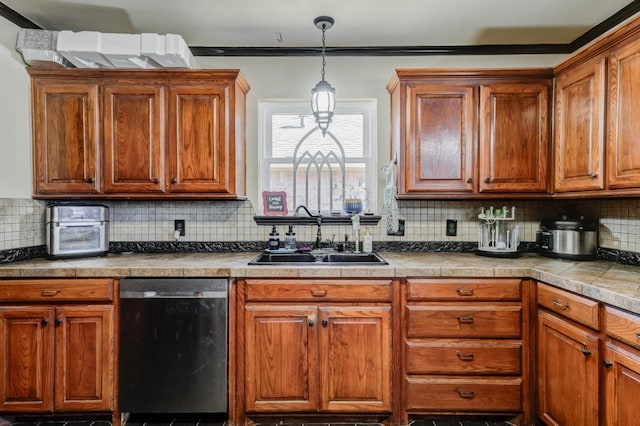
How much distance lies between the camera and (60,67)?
2301mm

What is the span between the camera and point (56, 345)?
1.96 m

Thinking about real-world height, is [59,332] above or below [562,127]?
below

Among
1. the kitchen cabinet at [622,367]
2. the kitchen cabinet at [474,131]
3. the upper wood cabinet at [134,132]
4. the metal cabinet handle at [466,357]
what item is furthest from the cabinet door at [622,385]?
the upper wood cabinet at [134,132]

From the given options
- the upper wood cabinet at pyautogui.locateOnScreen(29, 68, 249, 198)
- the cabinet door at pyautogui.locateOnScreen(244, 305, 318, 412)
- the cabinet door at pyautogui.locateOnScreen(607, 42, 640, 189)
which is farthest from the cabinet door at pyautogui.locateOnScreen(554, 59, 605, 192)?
the upper wood cabinet at pyautogui.locateOnScreen(29, 68, 249, 198)

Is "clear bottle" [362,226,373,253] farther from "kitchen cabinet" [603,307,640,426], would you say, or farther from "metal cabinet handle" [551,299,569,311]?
"kitchen cabinet" [603,307,640,426]

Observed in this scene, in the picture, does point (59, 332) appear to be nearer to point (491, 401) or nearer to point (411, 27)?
point (491, 401)

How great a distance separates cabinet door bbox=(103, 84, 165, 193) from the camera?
2303mm

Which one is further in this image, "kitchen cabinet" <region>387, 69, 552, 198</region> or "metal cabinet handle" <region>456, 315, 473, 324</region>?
"kitchen cabinet" <region>387, 69, 552, 198</region>

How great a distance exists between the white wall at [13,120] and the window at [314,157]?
154 centimetres

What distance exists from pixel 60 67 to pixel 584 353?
3.44 m

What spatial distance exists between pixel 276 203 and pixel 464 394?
1.74m

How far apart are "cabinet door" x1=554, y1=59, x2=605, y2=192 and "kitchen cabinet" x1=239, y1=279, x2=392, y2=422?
1414 millimetres

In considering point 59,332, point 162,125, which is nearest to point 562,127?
point 162,125

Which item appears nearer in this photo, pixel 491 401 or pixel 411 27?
pixel 491 401
